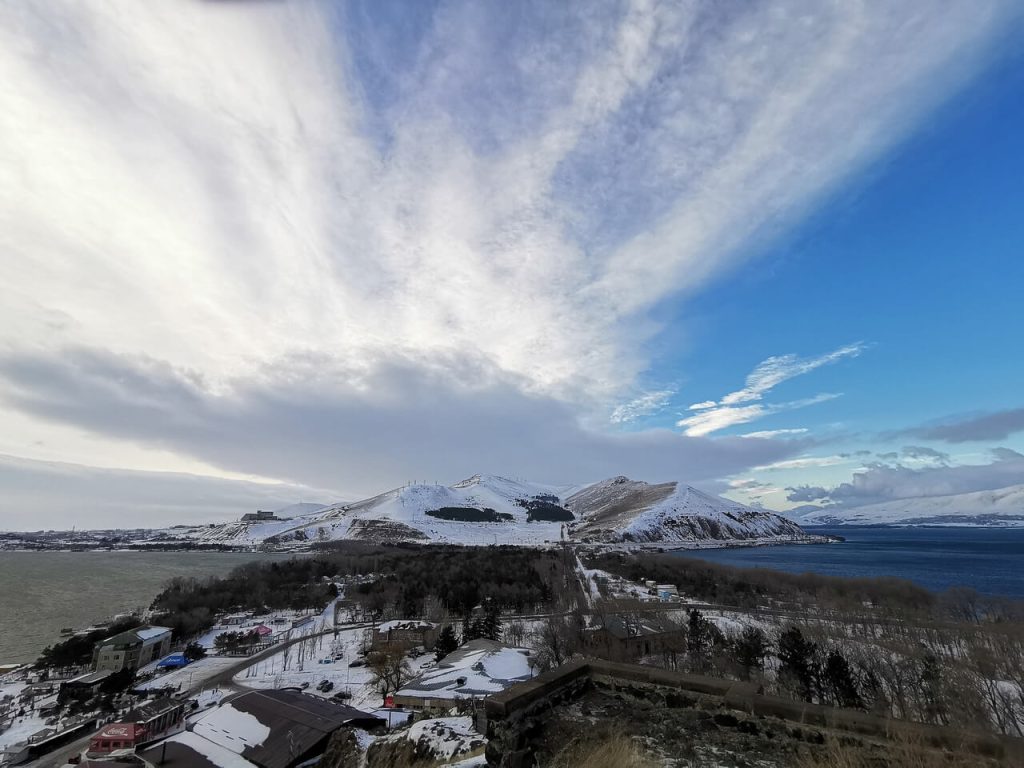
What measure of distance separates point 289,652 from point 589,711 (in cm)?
4615

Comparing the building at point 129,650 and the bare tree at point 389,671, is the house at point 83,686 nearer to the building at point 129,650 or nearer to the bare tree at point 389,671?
the building at point 129,650

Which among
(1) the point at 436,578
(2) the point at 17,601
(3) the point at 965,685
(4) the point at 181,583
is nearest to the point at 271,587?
(4) the point at 181,583

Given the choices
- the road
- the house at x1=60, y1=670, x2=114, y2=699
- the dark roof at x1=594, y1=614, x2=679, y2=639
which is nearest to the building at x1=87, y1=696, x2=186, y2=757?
the road

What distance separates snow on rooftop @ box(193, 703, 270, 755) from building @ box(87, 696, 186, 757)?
11.1 ft

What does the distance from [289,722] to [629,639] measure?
22.2 metres

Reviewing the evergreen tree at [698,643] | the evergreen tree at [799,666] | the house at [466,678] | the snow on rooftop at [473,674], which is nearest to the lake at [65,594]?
the house at [466,678]

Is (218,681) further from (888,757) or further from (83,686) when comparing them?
(888,757)

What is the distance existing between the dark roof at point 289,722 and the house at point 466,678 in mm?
3853

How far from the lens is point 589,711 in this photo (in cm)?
773

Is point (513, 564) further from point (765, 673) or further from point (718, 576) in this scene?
point (765, 673)

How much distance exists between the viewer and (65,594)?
7406cm

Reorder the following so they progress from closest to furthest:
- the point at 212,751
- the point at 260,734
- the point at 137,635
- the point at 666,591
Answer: the point at 212,751 → the point at 260,734 → the point at 137,635 → the point at 666,591

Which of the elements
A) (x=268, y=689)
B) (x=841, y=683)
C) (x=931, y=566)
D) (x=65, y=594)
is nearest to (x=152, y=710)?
(x=268, y=689)

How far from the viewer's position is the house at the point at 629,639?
34.4 metres
